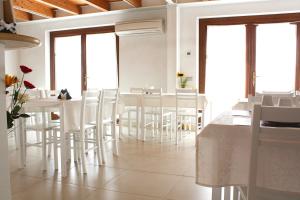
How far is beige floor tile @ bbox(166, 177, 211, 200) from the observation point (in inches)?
95.7

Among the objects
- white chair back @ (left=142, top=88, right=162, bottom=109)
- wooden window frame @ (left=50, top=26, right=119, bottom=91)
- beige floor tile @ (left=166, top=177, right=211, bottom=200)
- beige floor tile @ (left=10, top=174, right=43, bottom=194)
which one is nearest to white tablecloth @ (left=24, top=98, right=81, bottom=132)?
beige floor tile @ (left=10, top=174, right=43, bottom=194)

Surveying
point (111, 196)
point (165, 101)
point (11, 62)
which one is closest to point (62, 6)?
point (11, 62)

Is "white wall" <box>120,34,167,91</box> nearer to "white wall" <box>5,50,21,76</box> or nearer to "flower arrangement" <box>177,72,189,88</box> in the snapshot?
"flower arrangement" <box>177,72,189,88</box>

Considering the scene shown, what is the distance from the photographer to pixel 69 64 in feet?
24.5

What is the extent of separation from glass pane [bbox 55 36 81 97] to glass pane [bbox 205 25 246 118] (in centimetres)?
338

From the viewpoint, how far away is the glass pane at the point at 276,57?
220 inches

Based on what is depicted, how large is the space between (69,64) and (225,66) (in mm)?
4043

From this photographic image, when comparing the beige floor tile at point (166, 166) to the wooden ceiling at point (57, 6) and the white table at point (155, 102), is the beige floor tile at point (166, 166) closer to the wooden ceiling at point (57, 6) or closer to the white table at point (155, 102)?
the white table at point (155, 102)

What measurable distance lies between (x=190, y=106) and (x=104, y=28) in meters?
3.53

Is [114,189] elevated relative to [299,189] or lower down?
lower down

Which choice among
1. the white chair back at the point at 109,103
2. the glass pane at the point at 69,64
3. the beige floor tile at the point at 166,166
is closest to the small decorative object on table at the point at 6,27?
the white chair back at the point at 109,103

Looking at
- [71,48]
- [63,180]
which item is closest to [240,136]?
[63,180]

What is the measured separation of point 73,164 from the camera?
3.45 meters

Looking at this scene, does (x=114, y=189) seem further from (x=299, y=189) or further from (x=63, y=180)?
(x=299, y=189)
